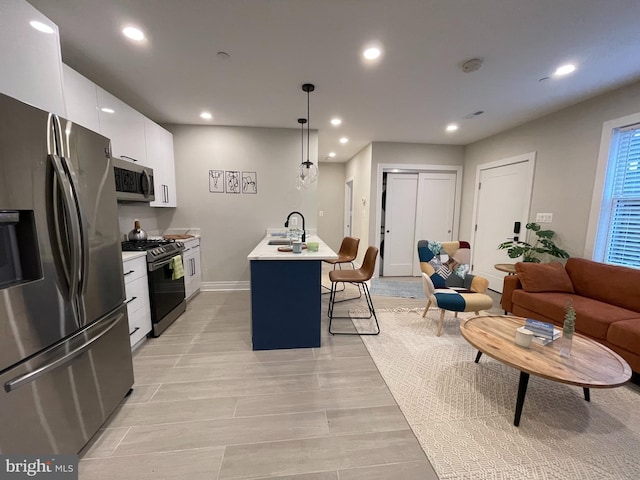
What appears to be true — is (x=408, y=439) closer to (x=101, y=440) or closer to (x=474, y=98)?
(x=101, y=440)

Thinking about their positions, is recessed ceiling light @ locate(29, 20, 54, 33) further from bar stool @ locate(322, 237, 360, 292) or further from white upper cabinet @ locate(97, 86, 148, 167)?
bar stool @ locate(322, 237, 360, 292)

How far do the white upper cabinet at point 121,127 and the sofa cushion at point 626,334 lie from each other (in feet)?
15.4

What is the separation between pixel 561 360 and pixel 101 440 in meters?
2.86

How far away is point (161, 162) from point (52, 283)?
2820 mm

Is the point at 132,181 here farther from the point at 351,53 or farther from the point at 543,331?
the point at 543,331

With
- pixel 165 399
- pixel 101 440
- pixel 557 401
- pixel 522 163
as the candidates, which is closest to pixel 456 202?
pixel 522 163

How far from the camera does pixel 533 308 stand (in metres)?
2.68

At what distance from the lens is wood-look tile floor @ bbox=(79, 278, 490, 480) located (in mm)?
1321

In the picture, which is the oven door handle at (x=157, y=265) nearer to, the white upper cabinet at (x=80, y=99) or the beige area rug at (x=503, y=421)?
the white upper cabinet at (x=80, y=99)

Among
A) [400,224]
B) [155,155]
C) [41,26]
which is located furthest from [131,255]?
[400,224]

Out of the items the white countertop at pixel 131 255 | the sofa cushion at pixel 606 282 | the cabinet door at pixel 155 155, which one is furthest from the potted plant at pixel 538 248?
the cabinet door at pixel 155 155

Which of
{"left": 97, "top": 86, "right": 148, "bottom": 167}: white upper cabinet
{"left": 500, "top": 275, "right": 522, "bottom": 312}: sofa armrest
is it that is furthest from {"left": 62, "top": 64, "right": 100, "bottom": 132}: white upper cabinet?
{"left": 500, "top": 275, "right": 522, "bottom": 312}: sofa armrest

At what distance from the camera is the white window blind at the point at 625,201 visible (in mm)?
2574

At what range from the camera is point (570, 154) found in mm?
3107
